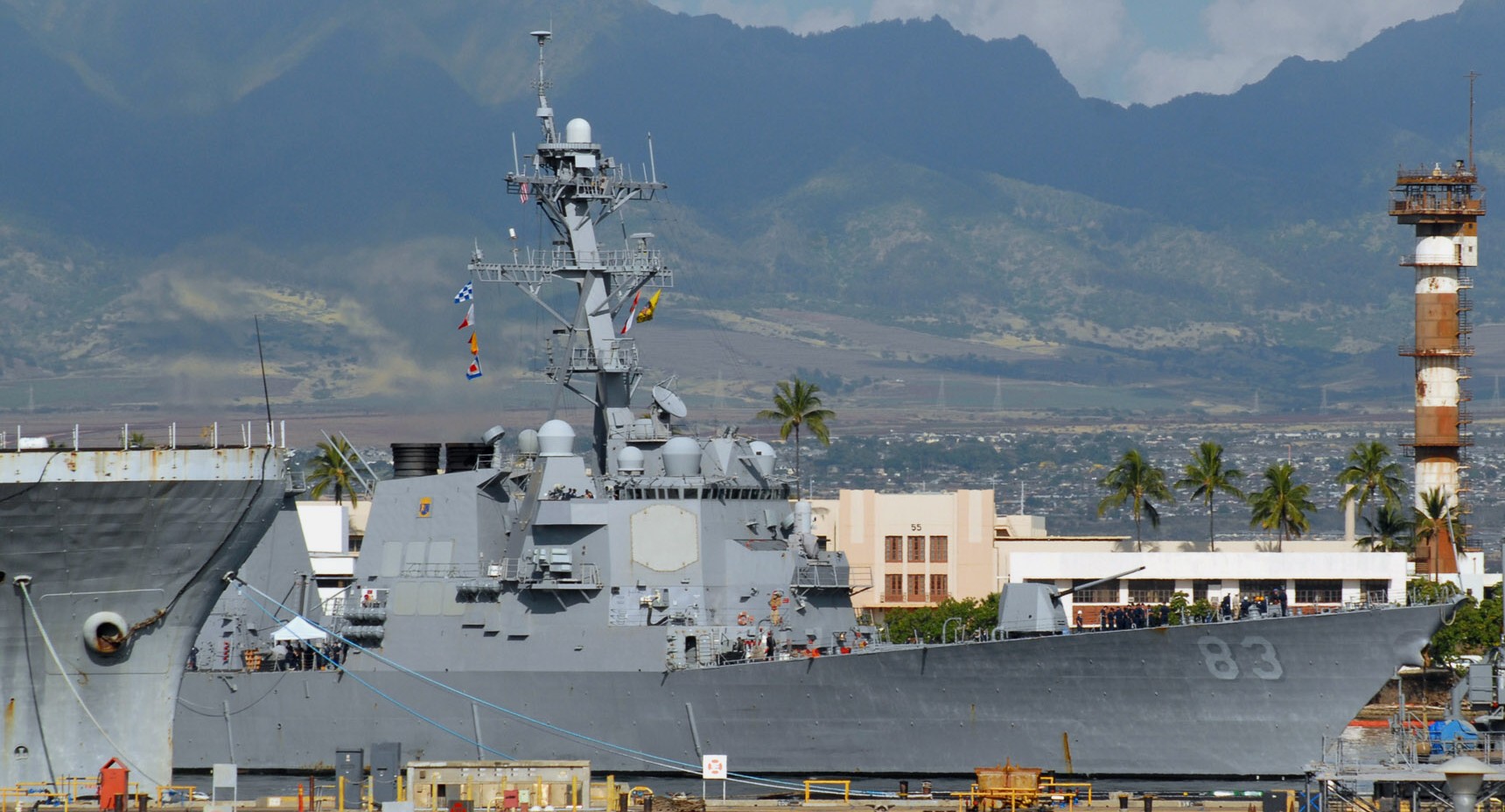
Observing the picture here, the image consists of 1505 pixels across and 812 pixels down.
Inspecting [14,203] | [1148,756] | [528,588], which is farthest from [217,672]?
[14,203]

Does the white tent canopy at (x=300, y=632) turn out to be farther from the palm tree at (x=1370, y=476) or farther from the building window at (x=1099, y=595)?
the palm tree at (x=1370, y=476)

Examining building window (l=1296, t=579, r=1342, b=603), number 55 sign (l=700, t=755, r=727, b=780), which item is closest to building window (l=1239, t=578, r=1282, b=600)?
building window (l=1296, t=579, r=1342, b=603)

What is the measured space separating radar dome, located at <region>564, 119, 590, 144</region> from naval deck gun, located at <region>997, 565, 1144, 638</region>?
13097mm

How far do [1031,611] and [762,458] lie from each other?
6336mm

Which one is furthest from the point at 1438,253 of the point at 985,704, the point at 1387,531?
the point at 985,704

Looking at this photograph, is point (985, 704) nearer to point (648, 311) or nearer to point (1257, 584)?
point (648, 311)

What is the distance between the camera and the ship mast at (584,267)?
44.1m

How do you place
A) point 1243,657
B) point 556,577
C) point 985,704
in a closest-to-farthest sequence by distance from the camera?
point 1243,657, point 985,704, point 556,577

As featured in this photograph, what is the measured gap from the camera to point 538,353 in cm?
4491

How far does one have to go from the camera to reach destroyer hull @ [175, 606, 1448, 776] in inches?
1497

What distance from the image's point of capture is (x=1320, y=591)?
68.4 metres

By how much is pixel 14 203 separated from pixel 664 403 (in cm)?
15259

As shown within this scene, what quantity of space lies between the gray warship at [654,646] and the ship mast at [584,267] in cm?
7

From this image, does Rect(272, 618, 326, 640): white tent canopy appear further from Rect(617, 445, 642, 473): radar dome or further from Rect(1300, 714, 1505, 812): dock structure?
Rect(1300, 714, 1505, 812): dock structure
